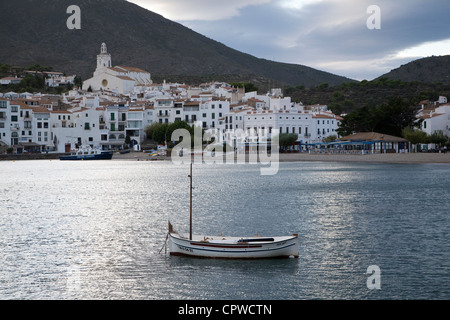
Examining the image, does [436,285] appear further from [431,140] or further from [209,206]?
[431,140]

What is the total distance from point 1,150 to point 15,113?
6903 mm

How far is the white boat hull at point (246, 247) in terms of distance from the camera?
19375 mm

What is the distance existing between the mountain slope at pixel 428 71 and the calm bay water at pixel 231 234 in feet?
519

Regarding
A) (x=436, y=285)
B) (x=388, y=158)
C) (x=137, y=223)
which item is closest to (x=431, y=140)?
(x=388, y=158)

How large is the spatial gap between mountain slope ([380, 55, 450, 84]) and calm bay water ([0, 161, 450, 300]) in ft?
519

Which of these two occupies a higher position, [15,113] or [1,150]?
[15,113]

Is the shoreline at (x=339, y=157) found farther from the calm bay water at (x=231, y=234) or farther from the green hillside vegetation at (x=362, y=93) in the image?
the green hillside vegetation at (x=362, y=93)

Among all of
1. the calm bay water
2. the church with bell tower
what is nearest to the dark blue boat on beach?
the church with bell tower

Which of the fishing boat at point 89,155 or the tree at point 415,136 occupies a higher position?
the tree at point 415,136

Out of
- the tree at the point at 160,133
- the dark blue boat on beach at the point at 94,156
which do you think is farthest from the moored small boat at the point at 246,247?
the dark blue boat on beach at the point at 94,156

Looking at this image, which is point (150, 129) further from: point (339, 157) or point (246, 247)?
point (246, 247)

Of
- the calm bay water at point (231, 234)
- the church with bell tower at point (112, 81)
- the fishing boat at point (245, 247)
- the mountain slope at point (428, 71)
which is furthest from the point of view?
the mountain slope at point (428, 71)

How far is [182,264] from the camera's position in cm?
1950

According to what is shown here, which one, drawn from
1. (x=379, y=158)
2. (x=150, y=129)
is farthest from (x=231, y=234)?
(x=150, y=129)
